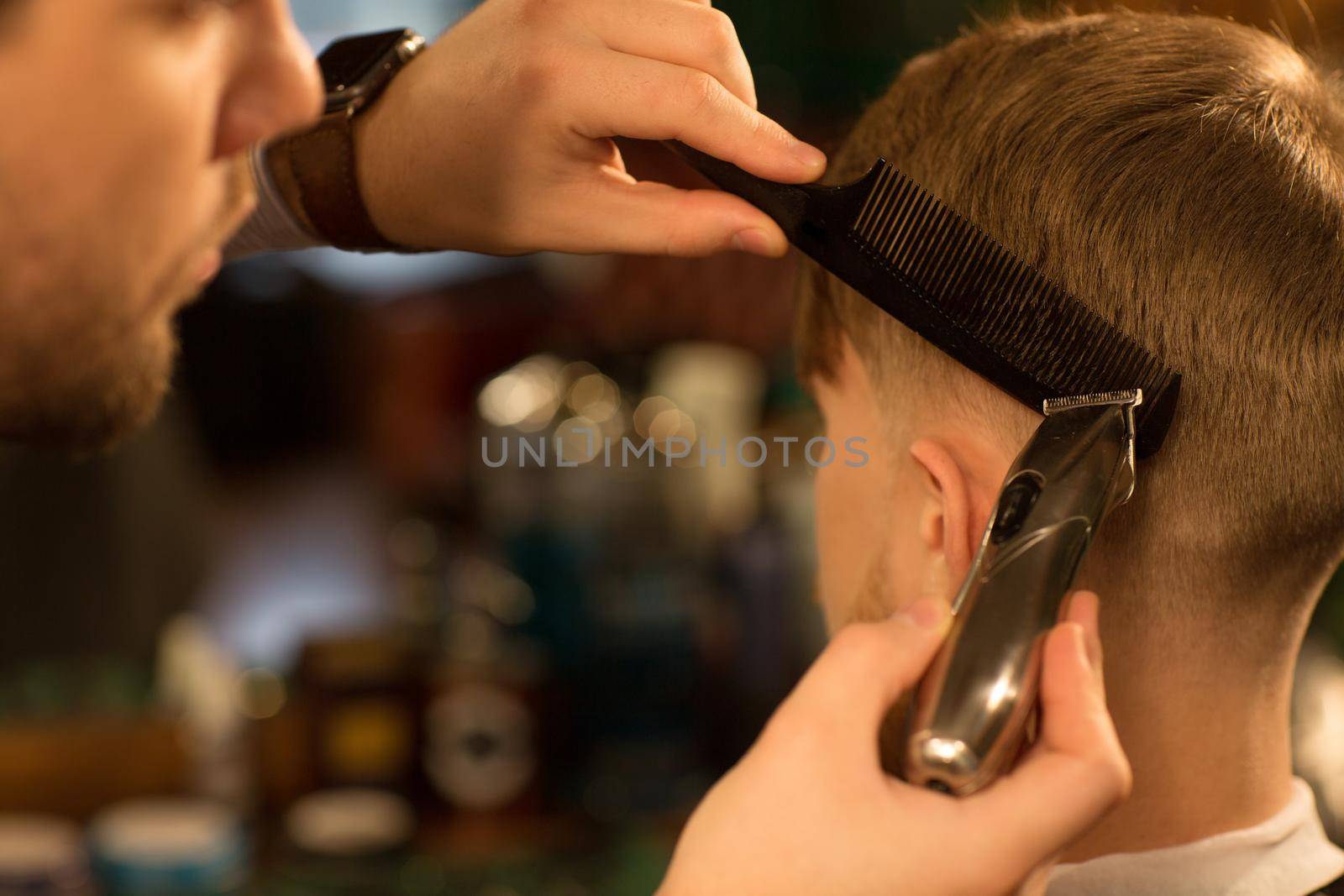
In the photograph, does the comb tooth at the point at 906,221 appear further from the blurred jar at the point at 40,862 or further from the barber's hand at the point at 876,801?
the blurred jar at the point at 40,862

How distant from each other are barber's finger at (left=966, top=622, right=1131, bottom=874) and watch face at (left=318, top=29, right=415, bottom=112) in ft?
2.50

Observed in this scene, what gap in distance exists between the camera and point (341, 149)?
1023 millimetres

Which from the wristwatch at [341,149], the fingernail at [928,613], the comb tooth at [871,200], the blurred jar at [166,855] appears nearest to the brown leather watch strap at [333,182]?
the wristwatch at [341,149]

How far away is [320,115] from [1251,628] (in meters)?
0.87

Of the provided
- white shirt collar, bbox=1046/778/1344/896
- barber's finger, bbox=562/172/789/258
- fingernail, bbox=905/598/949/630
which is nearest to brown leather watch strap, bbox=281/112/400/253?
barber's finger, bbox=562/172/789/258

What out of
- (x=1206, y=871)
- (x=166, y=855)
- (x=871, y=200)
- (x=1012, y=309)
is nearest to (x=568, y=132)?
(x=871, y=200)

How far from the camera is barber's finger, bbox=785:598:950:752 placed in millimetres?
591

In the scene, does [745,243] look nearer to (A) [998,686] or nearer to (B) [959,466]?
(B) [959,466]

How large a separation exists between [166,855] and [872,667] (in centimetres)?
133

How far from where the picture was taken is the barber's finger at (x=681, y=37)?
31.7 inches

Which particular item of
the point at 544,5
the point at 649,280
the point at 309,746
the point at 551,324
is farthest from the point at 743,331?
the point at 544,5

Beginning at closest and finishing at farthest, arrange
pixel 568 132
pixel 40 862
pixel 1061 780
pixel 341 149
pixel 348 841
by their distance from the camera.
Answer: pixel 1061 780 → pixel 568 132 → pixel 341 149 → pixel 40 862 → pixel 348 841

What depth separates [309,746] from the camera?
5.86 ft

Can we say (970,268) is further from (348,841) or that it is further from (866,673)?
(348,841)
